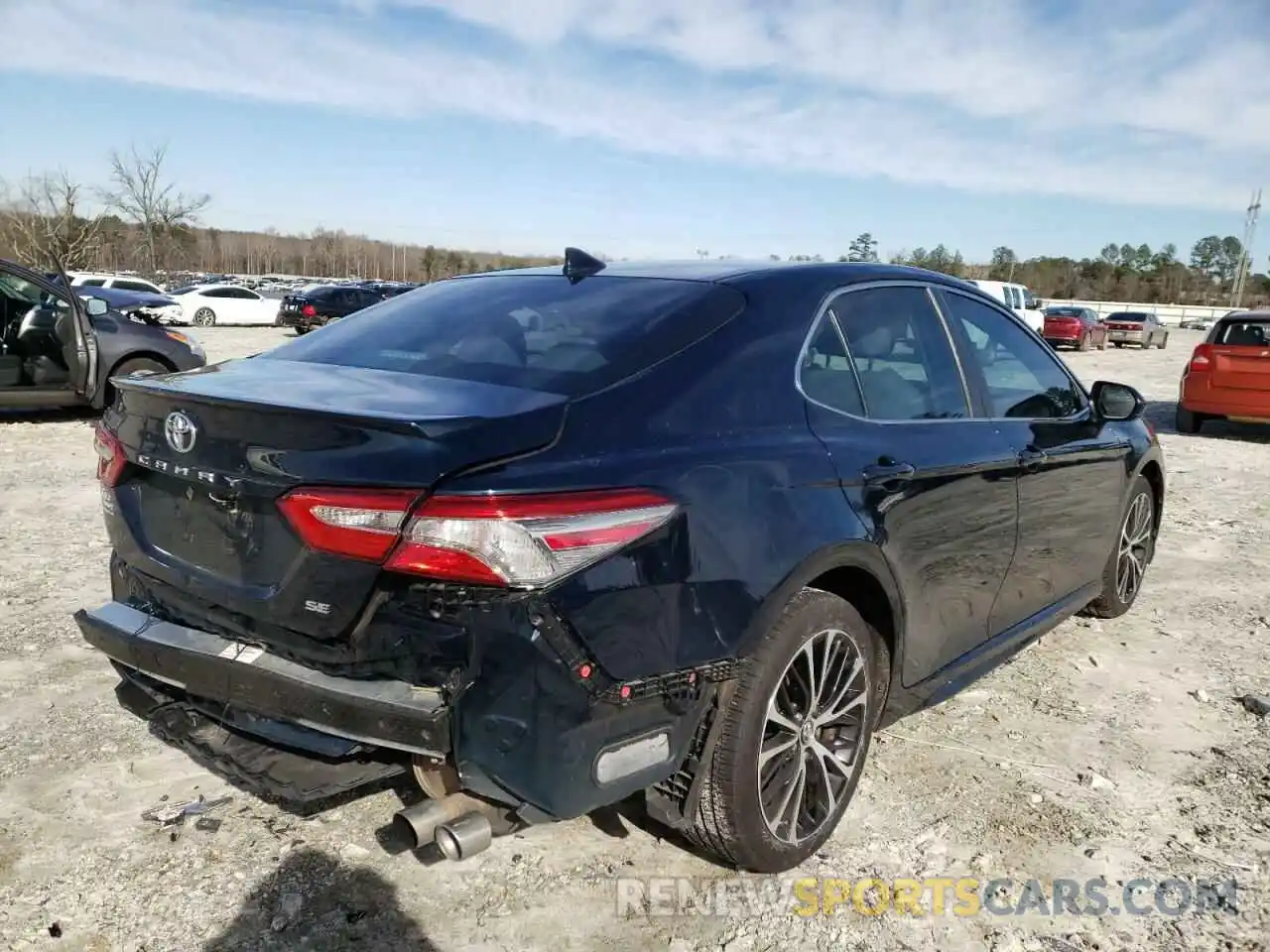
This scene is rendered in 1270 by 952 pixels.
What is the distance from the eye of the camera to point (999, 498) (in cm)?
341

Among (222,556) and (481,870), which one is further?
(481,870)

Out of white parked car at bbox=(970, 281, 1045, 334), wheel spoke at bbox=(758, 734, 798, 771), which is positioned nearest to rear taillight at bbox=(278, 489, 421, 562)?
wheel spoke at bbox=(758, 734, 798, 771)

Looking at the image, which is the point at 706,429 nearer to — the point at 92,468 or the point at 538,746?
the point at 538,746

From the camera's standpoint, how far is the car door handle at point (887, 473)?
9.14 feet

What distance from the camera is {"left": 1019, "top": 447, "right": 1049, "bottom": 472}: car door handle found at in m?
3.56

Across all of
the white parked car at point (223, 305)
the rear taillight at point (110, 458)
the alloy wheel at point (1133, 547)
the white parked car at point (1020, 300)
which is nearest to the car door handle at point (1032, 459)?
the alloy wheel at point (1133, 547)

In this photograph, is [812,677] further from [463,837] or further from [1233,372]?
[1233,372]

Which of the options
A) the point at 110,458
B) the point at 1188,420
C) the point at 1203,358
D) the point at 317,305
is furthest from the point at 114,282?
the point at 110,458

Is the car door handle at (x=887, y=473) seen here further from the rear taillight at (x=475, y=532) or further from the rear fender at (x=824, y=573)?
the rear taillight at (x=475, y=532)

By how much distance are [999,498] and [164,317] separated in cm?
2849

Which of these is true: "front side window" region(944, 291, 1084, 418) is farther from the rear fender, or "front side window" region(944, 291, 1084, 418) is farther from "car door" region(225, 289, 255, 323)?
"car door" region(225, 289, 255, 323)

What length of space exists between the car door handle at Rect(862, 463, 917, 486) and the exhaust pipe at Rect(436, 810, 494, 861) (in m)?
1.39

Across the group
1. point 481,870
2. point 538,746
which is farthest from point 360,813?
point 538,746

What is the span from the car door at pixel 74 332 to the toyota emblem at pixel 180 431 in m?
7.99
